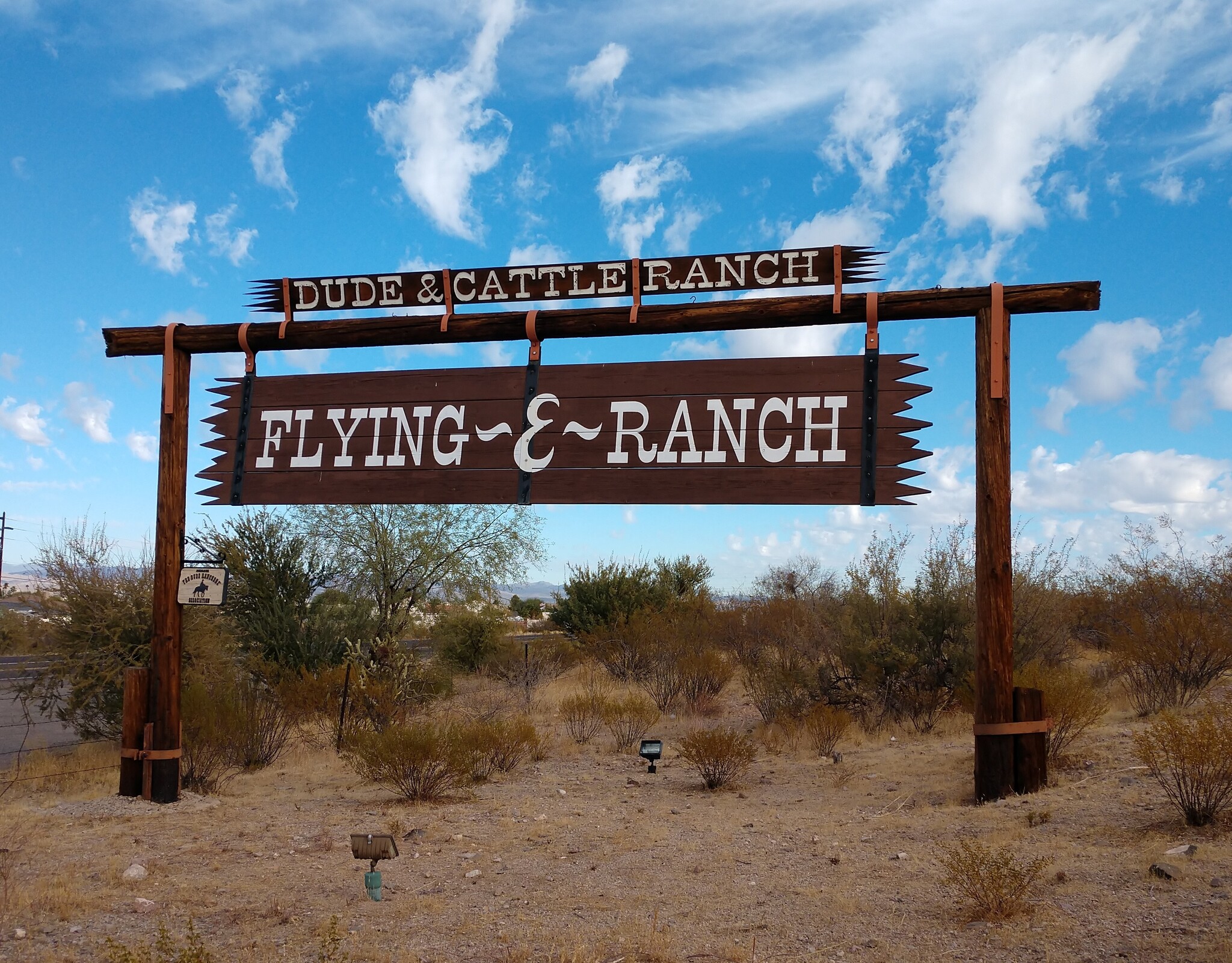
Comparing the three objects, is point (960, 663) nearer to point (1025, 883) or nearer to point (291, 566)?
point (1025, 883)

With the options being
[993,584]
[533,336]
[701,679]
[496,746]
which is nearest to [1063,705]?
[993,584]

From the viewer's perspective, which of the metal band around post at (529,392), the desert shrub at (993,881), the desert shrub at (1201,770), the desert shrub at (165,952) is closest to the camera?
the desert shrub at (165,952)

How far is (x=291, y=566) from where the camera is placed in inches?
585

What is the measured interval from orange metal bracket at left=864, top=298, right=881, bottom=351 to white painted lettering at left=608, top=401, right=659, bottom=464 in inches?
70.3

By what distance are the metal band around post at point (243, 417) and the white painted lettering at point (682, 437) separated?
3695mm

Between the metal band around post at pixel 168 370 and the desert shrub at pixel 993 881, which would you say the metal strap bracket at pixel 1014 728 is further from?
the metal band around post at pixel 168 370

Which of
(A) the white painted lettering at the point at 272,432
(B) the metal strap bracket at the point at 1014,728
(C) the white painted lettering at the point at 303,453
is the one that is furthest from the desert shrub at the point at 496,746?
(B) the metal strap bracket at the point at 1014,728

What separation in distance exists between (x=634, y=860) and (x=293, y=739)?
22.3 feet

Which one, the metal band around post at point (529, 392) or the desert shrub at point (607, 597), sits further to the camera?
the desert shrub at point (607, 597)

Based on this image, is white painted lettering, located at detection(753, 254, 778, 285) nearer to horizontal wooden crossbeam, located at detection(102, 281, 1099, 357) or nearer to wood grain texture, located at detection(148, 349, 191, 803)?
horizontal wooden crossbeam, located at detection(102, 281, 1099, 357)

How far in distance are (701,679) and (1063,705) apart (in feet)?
23.9

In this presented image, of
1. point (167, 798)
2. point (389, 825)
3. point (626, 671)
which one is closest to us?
point (389, 825)

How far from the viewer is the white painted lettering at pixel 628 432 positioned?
7.54 meters

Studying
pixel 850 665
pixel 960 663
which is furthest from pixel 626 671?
pixel 960 663
